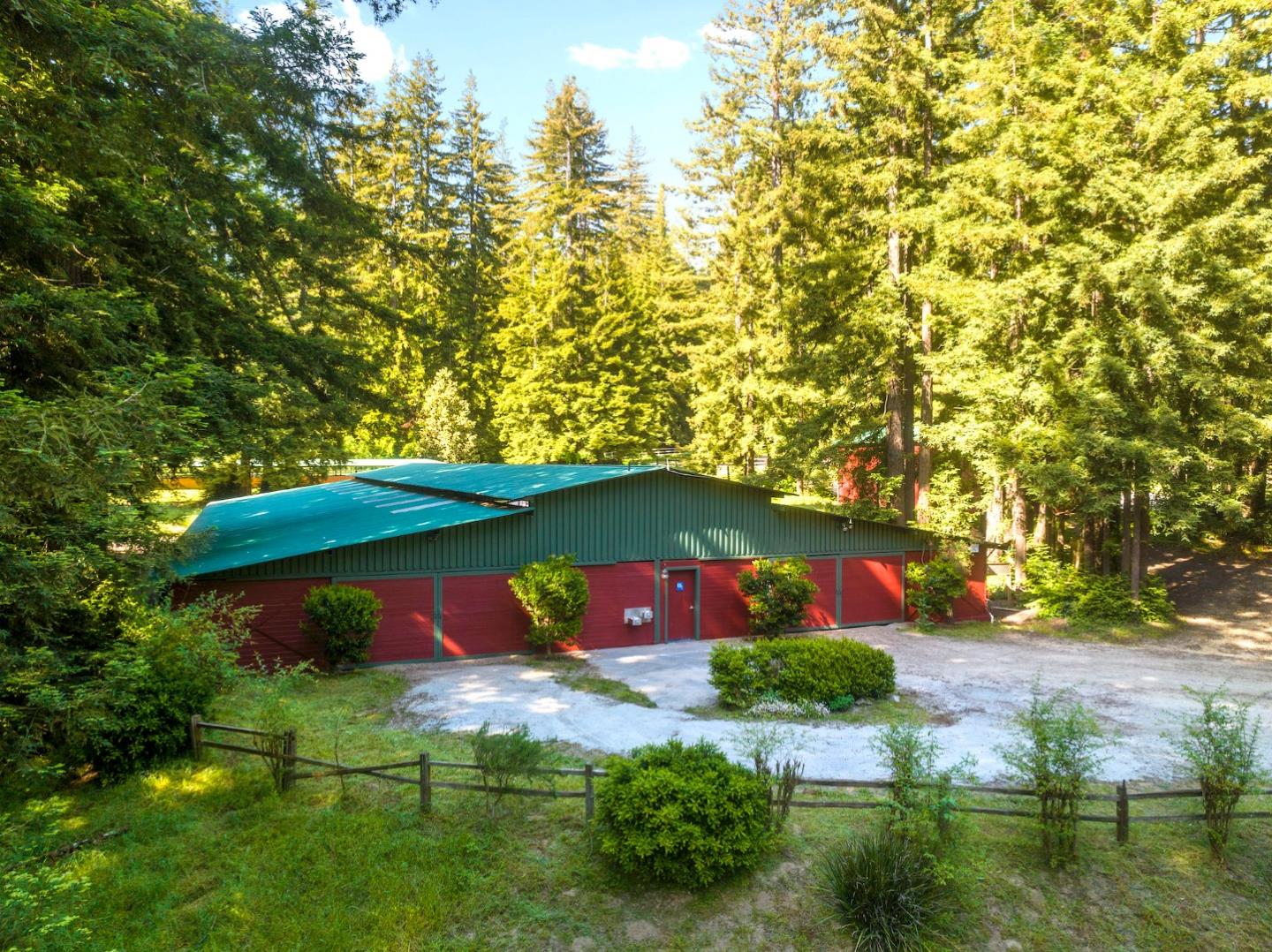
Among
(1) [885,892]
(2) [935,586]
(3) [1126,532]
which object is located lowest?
(1) [885,892]

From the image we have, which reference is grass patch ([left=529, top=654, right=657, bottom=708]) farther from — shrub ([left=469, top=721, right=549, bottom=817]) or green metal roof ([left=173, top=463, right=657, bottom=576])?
shrub ([left=469, top=721, right=549, bottom=817])

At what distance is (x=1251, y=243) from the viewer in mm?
19938

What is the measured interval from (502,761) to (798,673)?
253 inches

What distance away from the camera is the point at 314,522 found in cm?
1867

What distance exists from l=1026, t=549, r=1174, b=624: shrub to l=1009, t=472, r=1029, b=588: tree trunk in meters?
1.50

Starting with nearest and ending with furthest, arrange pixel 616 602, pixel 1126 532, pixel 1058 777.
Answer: pixel 1058 777
pixel 616 602
pixel 1126 532

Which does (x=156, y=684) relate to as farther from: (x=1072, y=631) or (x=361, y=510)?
(x=1072, y=631)

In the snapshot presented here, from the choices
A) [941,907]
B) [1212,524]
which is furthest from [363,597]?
[1212,524]

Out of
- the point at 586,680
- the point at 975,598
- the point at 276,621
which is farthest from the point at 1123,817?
the point at 975,598

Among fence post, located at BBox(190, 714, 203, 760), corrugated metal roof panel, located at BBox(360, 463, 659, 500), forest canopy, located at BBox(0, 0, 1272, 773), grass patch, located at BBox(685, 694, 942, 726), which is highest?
forest canopy, located at BBox(0, 0, 1272, 773)

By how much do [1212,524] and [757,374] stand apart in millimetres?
18083

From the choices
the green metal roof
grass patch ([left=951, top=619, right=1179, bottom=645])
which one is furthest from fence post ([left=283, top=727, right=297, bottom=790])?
grass patch ([left=951, top=619, right=1179, bottom=645])

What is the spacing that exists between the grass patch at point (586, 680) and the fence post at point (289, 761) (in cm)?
611

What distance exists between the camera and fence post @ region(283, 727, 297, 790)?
8500 mm
